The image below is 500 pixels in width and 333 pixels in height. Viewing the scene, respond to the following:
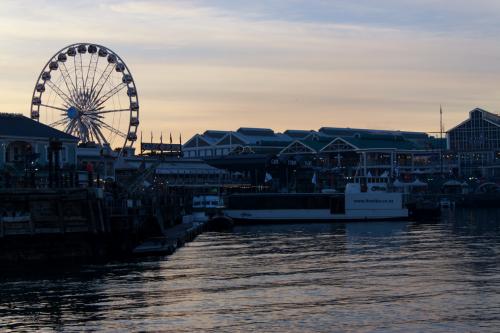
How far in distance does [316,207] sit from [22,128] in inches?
1557

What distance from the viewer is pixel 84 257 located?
59.8 meters

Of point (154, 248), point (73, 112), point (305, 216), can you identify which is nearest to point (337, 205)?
point (305, 216)

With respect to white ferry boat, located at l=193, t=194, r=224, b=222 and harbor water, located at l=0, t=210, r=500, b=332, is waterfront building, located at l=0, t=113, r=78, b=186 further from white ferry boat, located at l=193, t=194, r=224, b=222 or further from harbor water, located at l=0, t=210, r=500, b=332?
harbor water, located at l=0, t=210, r=500, b=332

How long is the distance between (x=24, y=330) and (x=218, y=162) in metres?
149

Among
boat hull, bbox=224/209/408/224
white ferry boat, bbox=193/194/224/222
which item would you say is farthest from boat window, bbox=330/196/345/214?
white ferry boat, bbox=193/194/224/222

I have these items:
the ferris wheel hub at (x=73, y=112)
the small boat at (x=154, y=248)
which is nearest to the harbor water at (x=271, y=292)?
the small boat at (x=154, y=248)

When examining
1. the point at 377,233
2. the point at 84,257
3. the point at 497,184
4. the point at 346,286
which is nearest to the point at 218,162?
the point at 497,184

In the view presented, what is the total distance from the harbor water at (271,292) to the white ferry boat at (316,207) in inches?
1715

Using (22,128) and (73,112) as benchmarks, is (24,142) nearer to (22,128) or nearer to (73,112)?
(22,128)

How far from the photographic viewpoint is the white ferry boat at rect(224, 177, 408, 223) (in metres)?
114

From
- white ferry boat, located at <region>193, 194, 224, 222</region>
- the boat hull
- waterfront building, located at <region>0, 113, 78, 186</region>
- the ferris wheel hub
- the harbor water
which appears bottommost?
the harbor water

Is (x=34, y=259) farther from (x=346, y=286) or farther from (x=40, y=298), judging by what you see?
(x=346, y=286)

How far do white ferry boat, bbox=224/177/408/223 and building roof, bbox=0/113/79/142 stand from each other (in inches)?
1014

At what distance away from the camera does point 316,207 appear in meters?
116
